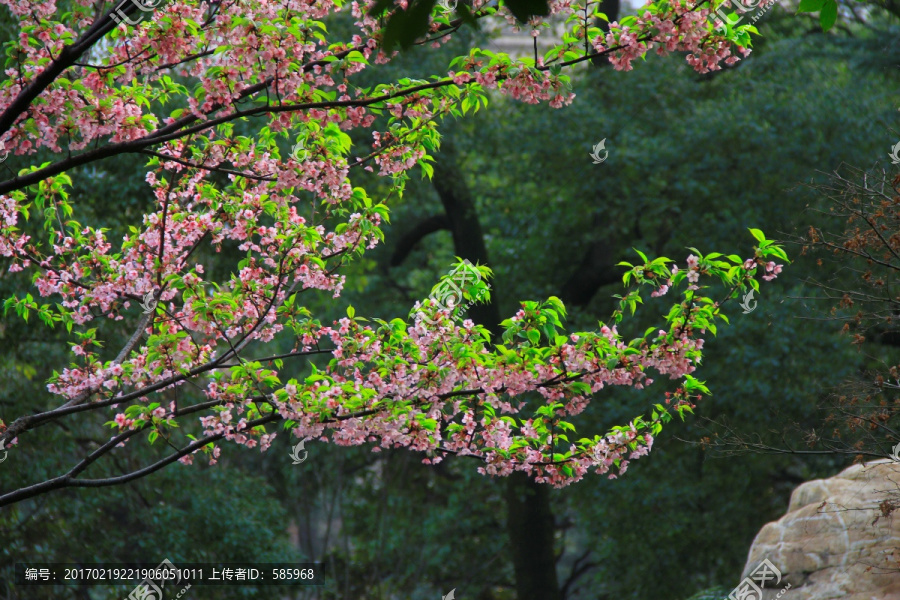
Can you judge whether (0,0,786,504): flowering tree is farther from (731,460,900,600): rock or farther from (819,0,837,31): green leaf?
(731,460,900,600): rock

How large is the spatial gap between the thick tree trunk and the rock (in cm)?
526

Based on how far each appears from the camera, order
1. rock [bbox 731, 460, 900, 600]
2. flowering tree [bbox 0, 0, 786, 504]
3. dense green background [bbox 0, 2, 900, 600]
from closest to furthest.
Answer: flowering tree [bbox 0, 0, 786, 504] < rock [bbox 731, 460, 900, 600] < dense green background [bbox 0, 2, 900, 600]

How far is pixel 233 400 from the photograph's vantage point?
15.9 ft

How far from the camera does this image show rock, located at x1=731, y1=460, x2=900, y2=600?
6770 mm

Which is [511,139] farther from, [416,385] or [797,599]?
[416,385]

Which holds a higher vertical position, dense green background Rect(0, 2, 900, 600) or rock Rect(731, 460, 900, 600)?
dense green background Rect(0, 2, 900, 600)

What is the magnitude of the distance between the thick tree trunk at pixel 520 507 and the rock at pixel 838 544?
5.26 meters

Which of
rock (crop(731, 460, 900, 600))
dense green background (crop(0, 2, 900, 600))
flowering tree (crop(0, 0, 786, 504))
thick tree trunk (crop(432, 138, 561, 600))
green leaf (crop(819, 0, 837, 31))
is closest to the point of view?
green leaf (crop(819, 0, 837, 31))

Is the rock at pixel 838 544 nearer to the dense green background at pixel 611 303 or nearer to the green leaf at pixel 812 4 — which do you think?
the dense green background at pixel 611 303

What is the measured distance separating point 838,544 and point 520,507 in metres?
6.24

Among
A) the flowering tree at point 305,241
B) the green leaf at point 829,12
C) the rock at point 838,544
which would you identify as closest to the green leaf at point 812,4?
the green leaf at point 829,12

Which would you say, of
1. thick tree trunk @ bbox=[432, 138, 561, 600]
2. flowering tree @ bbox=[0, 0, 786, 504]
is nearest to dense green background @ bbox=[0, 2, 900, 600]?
thick tree trunk @ bbox=[432, 138, 561, 600]

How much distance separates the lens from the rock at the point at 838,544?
6.77 meters

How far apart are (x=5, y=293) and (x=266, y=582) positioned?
16.0ft
